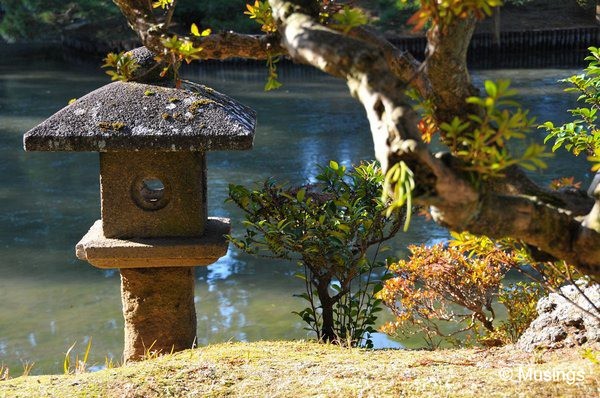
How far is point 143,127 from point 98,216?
467 cm

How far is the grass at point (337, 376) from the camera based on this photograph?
8.86 feet

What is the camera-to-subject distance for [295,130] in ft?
39.7

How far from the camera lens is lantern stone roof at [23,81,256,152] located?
3518 millimetres

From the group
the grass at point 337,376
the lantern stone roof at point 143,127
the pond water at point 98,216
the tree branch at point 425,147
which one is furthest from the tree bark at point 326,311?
the tree branch at point 425,147

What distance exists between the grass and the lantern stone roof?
84 centimetres

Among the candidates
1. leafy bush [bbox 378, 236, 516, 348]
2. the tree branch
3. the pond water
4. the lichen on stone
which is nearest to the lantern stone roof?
the lichen on stone

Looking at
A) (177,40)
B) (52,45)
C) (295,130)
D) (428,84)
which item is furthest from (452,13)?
(52,45)

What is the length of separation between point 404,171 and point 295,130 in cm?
1031

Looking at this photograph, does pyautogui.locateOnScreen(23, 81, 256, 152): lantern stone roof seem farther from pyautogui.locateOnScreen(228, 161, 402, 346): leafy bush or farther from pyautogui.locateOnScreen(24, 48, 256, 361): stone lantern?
pyautogui.locateOnScreen(228, 161, 402, 346): leafy bush

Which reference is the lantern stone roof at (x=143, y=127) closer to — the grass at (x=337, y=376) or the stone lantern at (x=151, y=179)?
the stone lantern at (x=151, y=179)

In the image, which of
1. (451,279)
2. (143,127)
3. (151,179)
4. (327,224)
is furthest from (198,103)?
(451,279)

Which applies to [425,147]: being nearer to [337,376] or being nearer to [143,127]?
[337,376]

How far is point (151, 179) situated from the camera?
387 cm

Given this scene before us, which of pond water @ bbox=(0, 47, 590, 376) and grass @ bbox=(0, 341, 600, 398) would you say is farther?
pond water @ bbox=(0, 47, 590, 376)
